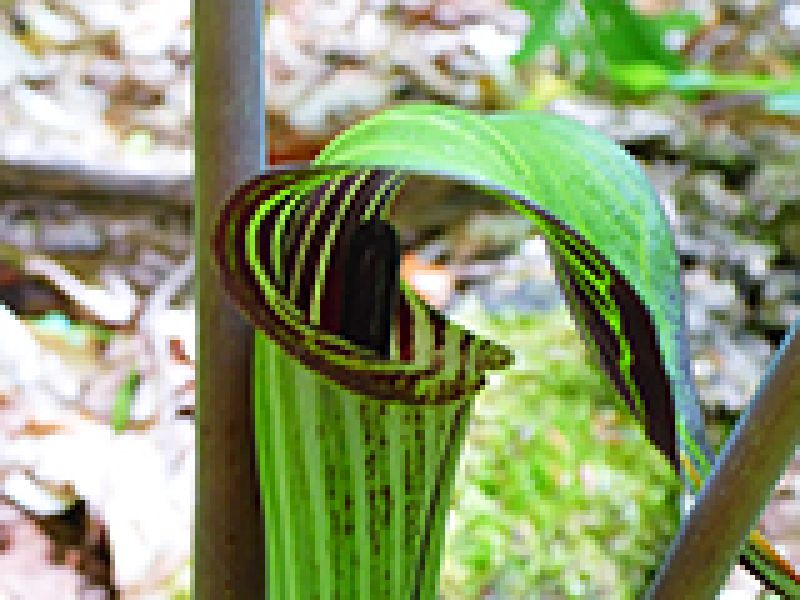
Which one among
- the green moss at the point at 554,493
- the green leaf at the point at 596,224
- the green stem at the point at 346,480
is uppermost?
the green leaf at the point at 596,224

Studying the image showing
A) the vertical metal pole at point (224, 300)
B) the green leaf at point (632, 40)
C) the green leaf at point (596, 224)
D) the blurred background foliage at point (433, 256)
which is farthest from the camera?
the green leaf at point (632, 40)

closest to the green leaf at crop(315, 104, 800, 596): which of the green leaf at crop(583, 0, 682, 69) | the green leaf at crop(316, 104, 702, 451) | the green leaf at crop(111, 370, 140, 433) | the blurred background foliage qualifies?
the green leaf at crop(316, 104, 702, 451)

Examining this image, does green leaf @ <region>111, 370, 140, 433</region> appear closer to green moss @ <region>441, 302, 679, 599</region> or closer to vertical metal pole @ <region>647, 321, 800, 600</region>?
green moss @ <region>441, 302, 679, 599</region>

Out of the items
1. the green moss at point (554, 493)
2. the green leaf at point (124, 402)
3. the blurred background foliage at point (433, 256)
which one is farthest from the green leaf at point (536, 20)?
the green leaf at point (124, 402)

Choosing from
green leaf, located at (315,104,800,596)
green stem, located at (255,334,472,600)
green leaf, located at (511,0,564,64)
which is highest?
green leaf, located at (511,0,564,64)

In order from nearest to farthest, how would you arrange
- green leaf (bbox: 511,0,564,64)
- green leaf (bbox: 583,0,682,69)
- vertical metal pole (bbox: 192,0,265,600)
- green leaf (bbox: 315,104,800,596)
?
green leaf (bbox: 315,104,800,596), vertical metal pole (bbox: 192,0,265,600), green leaf (bbox: 511,0,564,64), green leaf (bbox: 583,0,682,69)

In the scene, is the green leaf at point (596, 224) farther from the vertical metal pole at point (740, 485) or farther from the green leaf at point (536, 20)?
the green leaf at point (536, 20)

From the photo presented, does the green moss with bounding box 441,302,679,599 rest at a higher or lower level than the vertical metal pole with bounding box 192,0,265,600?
lower
